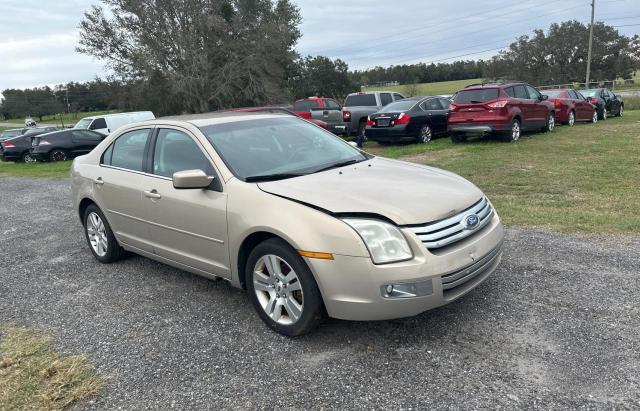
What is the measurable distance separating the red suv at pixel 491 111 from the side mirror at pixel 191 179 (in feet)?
35.7

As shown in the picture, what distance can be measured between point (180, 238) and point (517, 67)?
238ft

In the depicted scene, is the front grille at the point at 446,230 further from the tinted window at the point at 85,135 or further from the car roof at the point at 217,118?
the tinted window at the point at 85,135

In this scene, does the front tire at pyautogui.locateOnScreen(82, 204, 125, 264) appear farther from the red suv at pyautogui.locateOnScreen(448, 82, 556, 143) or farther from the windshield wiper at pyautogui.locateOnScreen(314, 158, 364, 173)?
the red suv at pyautogui.locateOnScreen(448, 82, 556, 143)

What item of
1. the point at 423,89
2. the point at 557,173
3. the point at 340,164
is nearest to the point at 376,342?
the point at 340,164

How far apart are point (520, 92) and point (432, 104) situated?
2652mm

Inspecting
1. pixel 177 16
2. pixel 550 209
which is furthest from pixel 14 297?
pixel 177 16

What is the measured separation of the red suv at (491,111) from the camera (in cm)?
1319

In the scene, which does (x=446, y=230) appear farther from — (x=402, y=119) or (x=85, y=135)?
(x=85, y=135)

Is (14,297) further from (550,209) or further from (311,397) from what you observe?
(550,209)

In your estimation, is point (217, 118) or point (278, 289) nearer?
point (278, 289)

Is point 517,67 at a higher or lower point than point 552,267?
higher

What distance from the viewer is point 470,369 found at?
306 centimetres

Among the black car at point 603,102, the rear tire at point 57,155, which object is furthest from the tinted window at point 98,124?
the black car at point 603,102

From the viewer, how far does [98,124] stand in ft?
72.9
